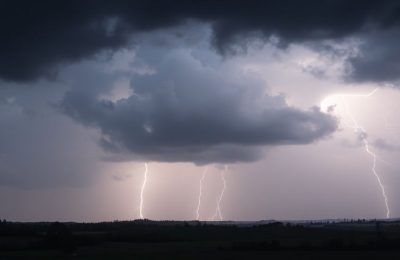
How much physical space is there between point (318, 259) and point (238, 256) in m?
10.5

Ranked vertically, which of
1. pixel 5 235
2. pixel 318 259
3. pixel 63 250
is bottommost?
pixel 318 259

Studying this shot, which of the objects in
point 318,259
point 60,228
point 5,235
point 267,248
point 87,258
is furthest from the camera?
point 5,235

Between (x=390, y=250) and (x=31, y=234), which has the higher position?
(x=31, y=234)

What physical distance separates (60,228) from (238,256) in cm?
4898

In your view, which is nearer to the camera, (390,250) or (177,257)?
(177,257)

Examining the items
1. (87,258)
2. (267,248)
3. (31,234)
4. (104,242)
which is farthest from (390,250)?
(31,234)

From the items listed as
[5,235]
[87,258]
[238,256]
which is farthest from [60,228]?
[238,256]

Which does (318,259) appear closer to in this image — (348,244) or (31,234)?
(348,244)

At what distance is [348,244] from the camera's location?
9931cm

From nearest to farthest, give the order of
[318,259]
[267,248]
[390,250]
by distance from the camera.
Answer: [318,259]
[390,250]
[267,248]

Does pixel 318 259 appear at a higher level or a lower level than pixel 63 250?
lower

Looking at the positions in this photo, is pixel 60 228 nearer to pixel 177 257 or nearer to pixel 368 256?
pixel 177 257

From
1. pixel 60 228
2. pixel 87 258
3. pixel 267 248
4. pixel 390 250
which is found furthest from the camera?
pixel 60 228

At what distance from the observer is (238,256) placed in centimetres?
8106
